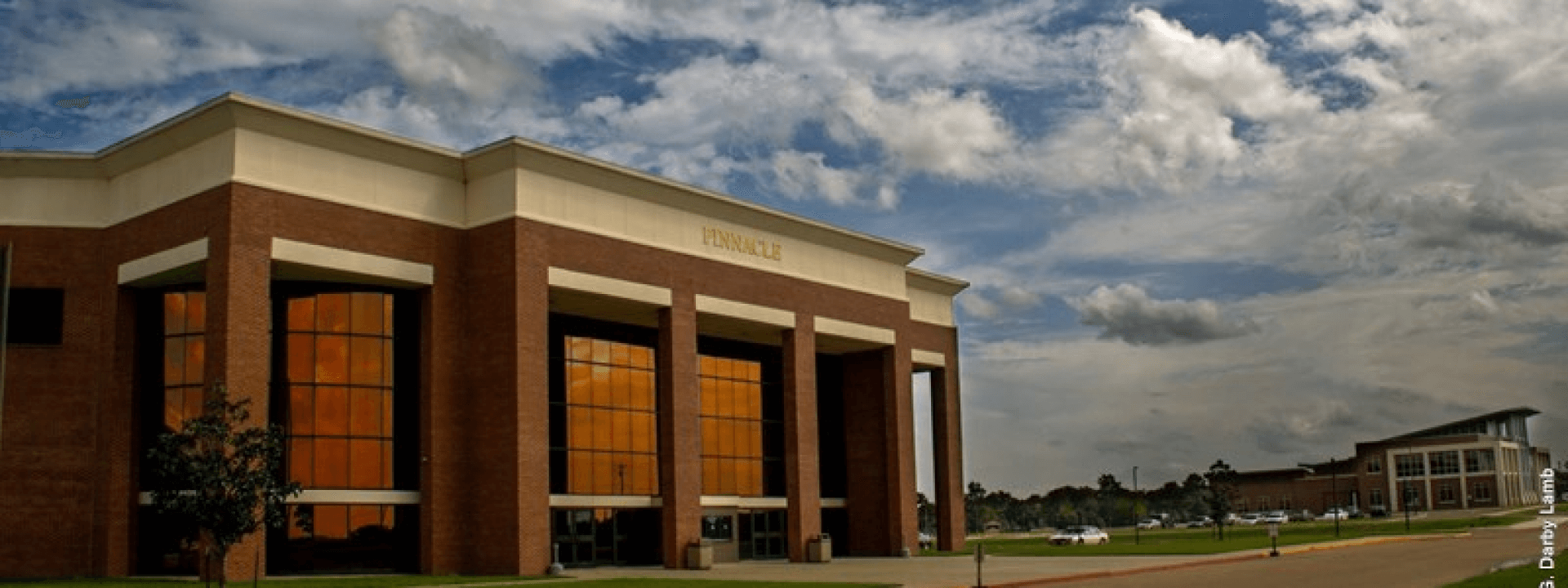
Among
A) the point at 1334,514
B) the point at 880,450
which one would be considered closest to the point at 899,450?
the point at 880,450

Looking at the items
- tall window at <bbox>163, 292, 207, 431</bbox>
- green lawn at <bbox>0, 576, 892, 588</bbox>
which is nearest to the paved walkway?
green lawn at <bbox>0, 576, 892, 588</bbox>

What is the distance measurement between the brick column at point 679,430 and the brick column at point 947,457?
20161 millimetres

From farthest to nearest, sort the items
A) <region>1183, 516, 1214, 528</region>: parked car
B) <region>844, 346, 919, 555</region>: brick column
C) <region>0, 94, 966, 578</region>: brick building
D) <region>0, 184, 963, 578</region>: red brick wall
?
<region>1183, 516, 1214, 528</region>: parked car
<region>844, 346, 919, 555</region>: brick column
<region>0, 94, 966, 578</region>: brick building
<region>0, 184, 963, 578</region>: red brick wall

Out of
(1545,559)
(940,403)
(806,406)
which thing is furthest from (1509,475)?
(1545,559)

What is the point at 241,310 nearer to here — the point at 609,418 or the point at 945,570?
the point at 609,418

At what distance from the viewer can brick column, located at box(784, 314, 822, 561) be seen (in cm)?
5788

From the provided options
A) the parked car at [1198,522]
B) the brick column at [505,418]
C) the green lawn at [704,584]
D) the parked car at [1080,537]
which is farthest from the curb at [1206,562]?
the parked car at [1198,522]

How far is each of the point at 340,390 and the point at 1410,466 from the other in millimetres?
166911

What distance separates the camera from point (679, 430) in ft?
170

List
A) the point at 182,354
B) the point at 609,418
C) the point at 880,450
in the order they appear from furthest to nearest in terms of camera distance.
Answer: the point at 880,450 < the point at 609,418 < the point at 182,354

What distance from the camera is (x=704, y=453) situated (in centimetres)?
5872

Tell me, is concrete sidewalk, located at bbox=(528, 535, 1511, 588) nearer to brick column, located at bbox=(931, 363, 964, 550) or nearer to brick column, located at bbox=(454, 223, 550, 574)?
brick column, located at bbox=(454, 223, 550, 574)

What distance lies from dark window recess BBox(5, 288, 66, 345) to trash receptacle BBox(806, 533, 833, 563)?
2794 centimetres

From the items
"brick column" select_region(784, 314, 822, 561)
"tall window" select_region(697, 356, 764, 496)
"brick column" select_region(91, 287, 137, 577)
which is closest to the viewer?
"brick column" select_region(91, 287, 137, 577)
